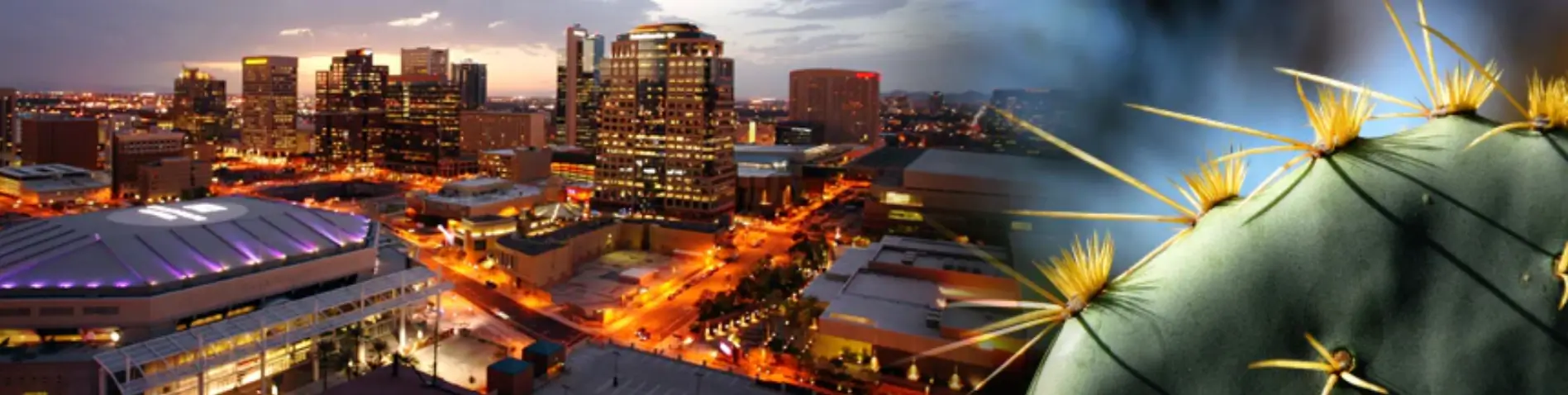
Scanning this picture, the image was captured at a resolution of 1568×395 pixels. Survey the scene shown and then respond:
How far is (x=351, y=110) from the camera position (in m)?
33.8

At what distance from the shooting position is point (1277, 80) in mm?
1788

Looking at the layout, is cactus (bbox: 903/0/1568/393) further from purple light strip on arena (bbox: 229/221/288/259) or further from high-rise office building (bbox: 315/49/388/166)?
high-rise office building (bbox: 315/49/388/166)

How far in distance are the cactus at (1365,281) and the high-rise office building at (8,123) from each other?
1429 inches

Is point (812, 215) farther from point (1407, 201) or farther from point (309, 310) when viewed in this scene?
point (1407, 201)

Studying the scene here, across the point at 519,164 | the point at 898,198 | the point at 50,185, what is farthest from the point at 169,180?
the point at 898,198

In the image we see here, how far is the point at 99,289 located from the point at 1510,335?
10.2 meters

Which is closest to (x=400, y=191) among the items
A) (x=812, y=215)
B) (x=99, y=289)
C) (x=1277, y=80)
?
(x=812, y=215)

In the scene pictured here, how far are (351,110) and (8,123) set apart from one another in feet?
35.4

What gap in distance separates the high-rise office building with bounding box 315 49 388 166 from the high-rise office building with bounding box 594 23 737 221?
17.5 metres

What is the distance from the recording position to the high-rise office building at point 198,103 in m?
35.9

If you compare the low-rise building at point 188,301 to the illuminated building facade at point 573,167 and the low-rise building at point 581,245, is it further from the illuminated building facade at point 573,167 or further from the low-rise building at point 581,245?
the illuminated building facade at point 573,167

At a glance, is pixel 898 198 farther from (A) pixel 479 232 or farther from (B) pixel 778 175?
(B) pixel 778 175

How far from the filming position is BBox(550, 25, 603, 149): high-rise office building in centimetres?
3331

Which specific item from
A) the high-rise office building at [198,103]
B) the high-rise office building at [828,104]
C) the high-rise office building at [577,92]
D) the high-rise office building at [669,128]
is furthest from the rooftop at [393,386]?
the high-rise office building at [198,103]
